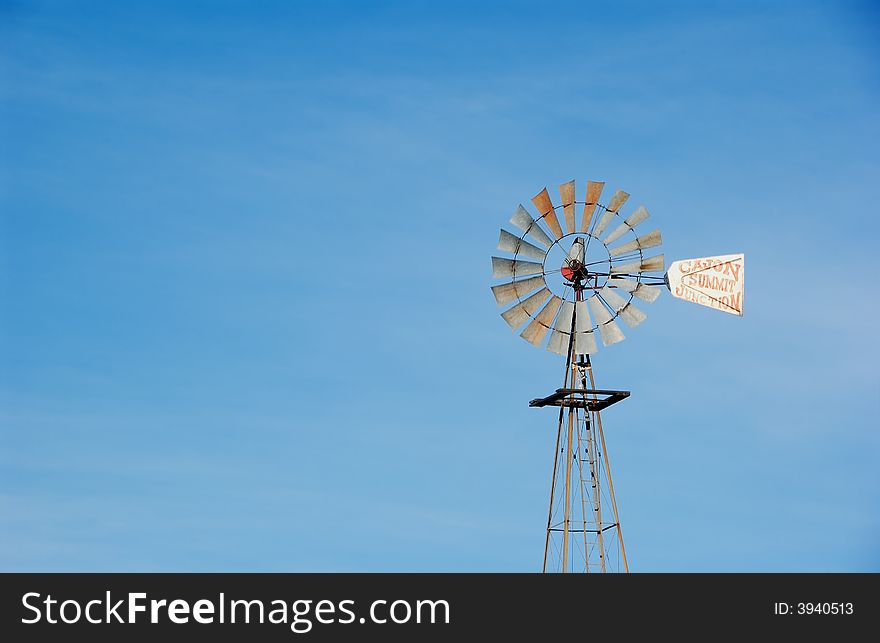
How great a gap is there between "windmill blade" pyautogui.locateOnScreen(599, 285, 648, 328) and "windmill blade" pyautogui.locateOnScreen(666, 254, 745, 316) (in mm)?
784

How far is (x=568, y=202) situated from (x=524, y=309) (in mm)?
2232

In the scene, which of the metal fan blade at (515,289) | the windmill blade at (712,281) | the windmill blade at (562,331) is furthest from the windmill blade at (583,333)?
the windmill blade at (712,281)

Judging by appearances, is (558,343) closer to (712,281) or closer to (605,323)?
(605,323)

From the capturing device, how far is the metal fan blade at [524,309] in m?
29.5

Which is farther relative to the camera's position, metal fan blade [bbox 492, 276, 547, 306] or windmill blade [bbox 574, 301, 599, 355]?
metal fan blade [bbox 492, 276, 547, 306]

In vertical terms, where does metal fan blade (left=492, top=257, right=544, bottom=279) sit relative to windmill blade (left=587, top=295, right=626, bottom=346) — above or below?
above

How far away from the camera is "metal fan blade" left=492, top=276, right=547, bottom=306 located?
2966 centimetres

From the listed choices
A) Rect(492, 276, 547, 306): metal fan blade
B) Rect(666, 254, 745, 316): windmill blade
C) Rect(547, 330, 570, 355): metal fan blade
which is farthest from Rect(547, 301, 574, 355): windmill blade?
Rect(666, 254, 745, 316): windmill blade

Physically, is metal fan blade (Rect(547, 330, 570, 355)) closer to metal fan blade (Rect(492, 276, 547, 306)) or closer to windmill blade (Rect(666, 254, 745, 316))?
metal fan blade (Rect(492, 276, 547, 306))

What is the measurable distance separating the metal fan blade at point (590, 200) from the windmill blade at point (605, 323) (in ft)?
4.64

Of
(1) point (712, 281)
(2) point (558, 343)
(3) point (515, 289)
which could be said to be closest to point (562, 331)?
(2) point (558, 343)
